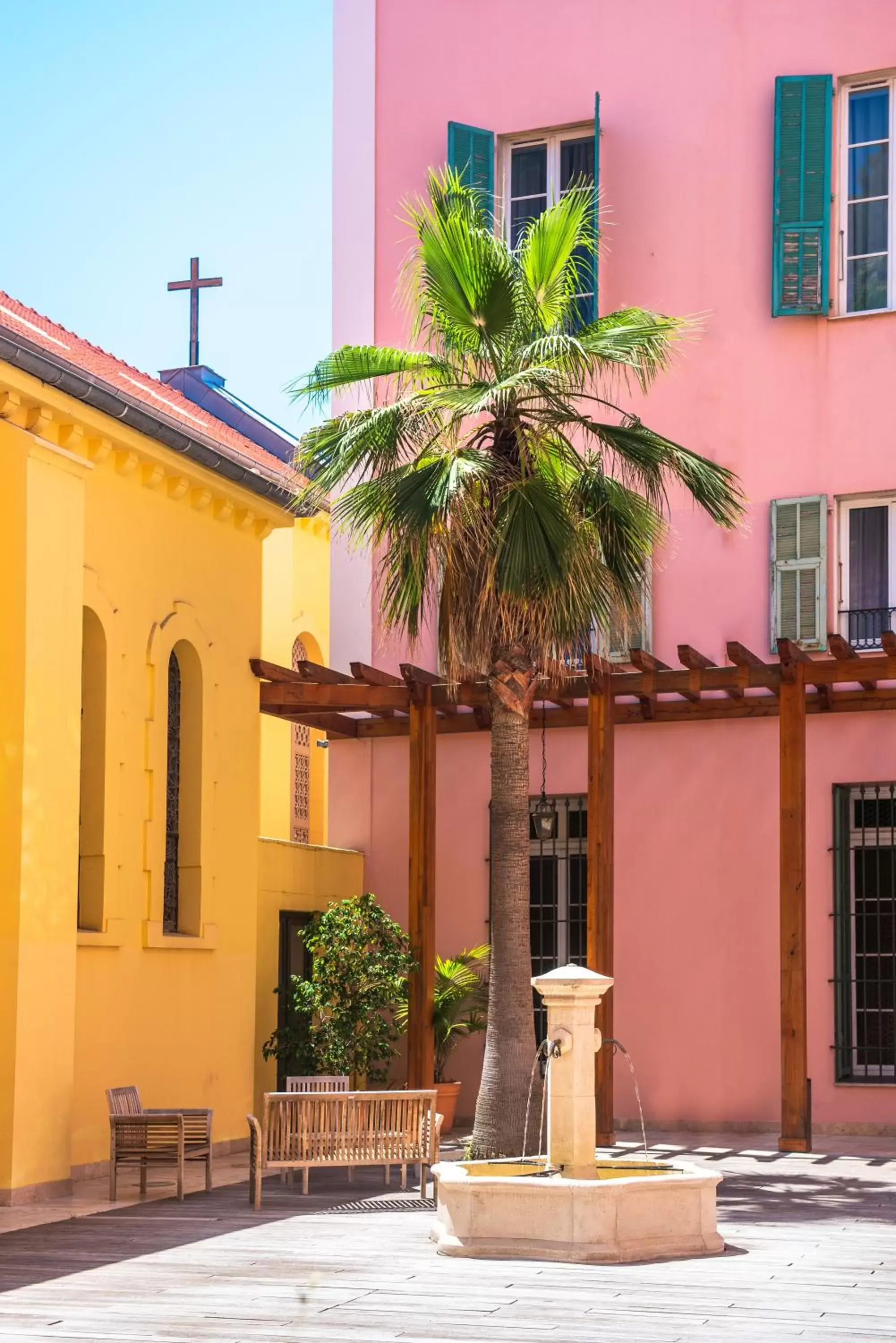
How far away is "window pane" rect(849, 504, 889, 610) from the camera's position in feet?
56.8

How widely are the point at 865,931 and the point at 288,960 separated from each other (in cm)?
530

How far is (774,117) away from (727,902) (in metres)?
7.46

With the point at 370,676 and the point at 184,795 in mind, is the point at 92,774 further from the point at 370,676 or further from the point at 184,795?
the point at 370,676

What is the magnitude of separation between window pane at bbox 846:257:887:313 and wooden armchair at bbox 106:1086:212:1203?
32.3 ft

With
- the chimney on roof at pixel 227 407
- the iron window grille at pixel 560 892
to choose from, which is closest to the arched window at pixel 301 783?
the chimney on roof at pixel 227 407

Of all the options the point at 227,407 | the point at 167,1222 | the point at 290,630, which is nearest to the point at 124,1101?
the point at 167,1222

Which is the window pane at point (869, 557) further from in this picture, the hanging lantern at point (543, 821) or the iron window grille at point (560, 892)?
the hanging lantern at point (543, 821)

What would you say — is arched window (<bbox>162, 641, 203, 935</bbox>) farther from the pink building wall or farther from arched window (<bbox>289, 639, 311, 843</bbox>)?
arched window (<bbox>289, 639, 311, 843</bbox>)

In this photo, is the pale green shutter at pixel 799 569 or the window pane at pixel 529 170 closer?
the pale green shutter at pixel 799 569

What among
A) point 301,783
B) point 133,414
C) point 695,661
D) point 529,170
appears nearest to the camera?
point 133,414

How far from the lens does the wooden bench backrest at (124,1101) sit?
12594mm

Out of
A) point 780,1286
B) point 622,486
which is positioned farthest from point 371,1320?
point 622,486

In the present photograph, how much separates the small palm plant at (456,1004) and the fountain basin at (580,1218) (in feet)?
21.1

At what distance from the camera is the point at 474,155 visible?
742 inches
